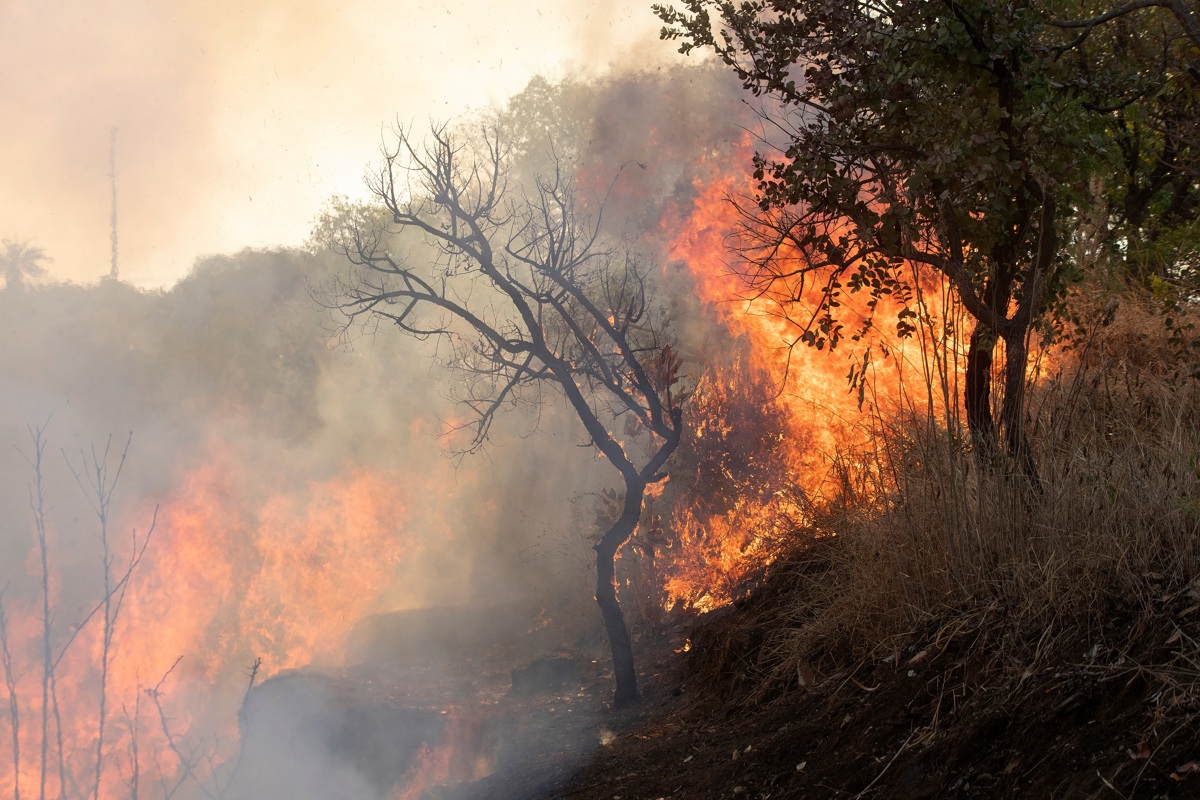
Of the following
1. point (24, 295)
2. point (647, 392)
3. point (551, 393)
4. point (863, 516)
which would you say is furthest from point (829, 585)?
point (24, 295)

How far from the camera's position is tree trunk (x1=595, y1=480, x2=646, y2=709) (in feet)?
29.8

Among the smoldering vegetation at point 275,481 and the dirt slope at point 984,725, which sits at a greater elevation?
the smoldering vegetation at point 275,481

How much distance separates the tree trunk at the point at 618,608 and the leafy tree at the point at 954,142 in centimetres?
404

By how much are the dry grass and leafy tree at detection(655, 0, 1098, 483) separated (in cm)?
36

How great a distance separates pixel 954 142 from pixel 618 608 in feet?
19.3

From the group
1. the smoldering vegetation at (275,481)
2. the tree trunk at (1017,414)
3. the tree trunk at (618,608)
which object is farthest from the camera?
the smoldering vegetation at (275,481)

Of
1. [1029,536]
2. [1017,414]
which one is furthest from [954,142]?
[1029,536]

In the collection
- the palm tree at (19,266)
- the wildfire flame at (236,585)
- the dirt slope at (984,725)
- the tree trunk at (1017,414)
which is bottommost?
the dirt slope at (984,725)

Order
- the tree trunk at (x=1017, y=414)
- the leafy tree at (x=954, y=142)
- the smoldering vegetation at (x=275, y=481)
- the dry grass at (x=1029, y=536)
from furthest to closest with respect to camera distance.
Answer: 1. the smoldering vegetation at (x=275, y=481)
2. the leafy tree at (x=954, y=142)
3. the tree trunk at (x=1017, y=414)
4. the dry grass at (x=1029, y=536)

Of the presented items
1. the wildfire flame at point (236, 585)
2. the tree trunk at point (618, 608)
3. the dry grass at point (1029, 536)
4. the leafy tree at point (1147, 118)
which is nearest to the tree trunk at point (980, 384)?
the dry grass at point (1029, 536)

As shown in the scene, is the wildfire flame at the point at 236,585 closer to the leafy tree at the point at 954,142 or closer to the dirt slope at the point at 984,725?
the dirt slope at the point at 984,725

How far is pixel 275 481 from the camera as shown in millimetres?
25984

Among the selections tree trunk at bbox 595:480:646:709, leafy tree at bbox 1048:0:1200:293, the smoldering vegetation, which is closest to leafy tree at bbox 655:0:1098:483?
leafy tree at bbox 1048:0:1200:293

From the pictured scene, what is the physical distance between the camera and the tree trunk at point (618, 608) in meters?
9.09
